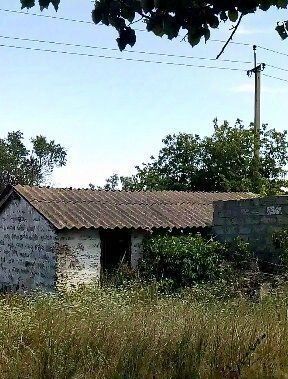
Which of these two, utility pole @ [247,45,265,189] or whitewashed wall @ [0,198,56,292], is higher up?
utility pole @ [247,45,265,189]

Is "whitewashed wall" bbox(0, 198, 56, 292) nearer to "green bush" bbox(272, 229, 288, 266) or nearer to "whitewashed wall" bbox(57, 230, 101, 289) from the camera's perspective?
"whitewashed wall" bbox(57, 230, 101, 289)

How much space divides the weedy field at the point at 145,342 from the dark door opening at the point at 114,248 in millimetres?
8539

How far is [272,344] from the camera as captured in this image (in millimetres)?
5723

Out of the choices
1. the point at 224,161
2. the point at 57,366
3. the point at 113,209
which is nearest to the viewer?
the point at 57,366

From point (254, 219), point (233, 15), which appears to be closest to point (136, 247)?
point (254, 219)

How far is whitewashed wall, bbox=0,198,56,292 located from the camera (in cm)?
1477

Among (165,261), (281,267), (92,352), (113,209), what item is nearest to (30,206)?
(113,209)

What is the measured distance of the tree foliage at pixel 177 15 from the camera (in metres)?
4.14

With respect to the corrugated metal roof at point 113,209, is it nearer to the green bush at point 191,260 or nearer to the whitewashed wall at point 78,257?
the whitewashed wall at point 78,257

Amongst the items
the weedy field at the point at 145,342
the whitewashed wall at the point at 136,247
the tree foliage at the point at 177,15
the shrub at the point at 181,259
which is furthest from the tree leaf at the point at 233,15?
the whitewashed wall at the point at 136,247

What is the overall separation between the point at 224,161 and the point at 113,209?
35.1 feet

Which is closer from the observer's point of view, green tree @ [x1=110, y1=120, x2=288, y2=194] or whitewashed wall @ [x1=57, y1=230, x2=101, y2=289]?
whitewashed wall @ [x1=57, y1=230, x2=101, y2=289]

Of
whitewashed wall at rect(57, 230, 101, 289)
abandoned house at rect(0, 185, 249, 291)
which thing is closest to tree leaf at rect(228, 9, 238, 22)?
abandoned house at rect(0, 185, 249, 291)

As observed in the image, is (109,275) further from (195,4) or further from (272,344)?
(195,4)
